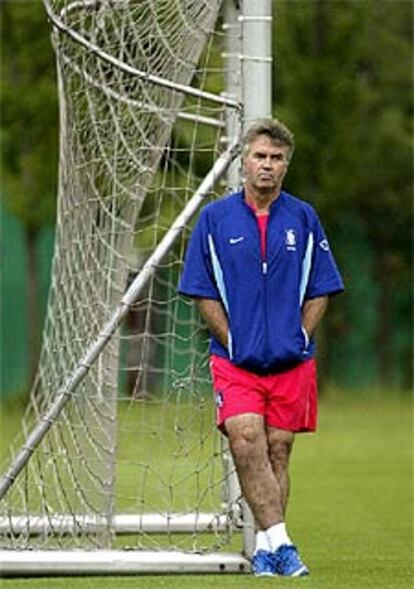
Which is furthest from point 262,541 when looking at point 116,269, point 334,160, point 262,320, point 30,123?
point 334,160

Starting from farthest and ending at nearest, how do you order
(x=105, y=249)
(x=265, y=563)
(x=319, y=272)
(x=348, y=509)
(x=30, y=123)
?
(x=30, y=123)
(x=348, y=509)
(x=105, y=249)
(x=319, y=272)
(x=265, y=563)

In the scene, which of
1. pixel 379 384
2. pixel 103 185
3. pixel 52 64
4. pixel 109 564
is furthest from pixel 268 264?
pixel 379 384

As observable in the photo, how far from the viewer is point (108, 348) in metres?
12.9

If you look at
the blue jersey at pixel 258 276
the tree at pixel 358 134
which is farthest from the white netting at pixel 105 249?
the tree at pixel 358 134

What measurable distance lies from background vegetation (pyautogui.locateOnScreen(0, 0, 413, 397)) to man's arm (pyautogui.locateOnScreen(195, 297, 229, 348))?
57.2 ft

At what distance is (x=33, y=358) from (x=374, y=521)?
15.7m

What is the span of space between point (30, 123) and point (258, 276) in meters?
18.8

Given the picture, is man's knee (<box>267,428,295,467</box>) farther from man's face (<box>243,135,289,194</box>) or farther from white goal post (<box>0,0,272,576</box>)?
man's face (<box>243,135,289,194</box>)

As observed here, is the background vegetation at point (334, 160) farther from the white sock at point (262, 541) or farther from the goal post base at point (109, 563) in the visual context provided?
the white sock at point (262, 541)

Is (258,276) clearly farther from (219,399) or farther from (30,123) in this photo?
(30,123)

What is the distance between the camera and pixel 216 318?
11047 millimetres

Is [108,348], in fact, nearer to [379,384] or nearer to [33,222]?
[33,222]

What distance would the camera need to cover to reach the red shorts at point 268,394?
36.1ft

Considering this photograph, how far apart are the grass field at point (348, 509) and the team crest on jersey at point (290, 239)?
4.77ft
